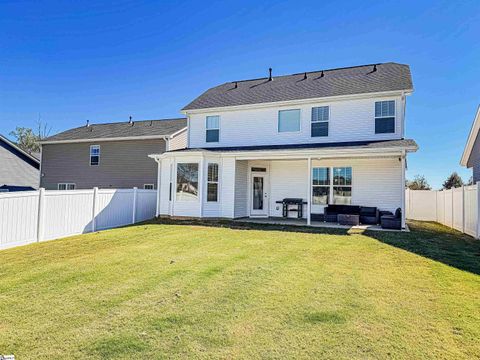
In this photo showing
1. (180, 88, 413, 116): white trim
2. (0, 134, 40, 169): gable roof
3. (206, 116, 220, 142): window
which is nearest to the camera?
(180, 88, 413, 116): white trim

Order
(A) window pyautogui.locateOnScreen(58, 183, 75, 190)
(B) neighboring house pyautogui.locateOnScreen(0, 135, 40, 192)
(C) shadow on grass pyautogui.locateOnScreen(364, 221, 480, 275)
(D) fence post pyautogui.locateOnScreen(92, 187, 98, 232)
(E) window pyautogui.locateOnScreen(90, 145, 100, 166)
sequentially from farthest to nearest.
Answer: (A) window pyautogui.locateOnScreen(58, 183, 75, 190) → (E) window pyautogui.locateOnScreen(90, 145, 100, 166) → (B) neighboring house pyautogui.locateOnScreen(0, 135, 40, 192) → (D) fence post pyautogui.locateOnScreen(92, 187, 98, 232) → (C) shadow on grass pyautogui.locateOnScreen(364, 221, 480, 275)

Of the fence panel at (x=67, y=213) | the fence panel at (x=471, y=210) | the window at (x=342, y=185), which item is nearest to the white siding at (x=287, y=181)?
the window at (x=342, y=185)

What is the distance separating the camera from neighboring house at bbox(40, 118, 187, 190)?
20.2 m

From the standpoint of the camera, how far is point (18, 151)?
23312 mm

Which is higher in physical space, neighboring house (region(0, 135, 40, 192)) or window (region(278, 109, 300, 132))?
window (region(278, 109, 300, 132))

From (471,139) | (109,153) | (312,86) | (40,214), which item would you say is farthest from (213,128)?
(471,139)

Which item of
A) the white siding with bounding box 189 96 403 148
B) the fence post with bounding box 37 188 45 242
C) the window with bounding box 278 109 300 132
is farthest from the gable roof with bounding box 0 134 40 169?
the window with bounding box 278 109 300 132

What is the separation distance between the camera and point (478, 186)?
9812 mm

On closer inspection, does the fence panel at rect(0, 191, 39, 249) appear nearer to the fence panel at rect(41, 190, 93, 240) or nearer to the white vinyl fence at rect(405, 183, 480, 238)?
the fence panel at rect(41, 190, 93, 240)

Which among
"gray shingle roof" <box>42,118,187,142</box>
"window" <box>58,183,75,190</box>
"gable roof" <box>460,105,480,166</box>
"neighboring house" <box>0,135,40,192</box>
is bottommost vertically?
"window" <box>58,183,75,190</box>

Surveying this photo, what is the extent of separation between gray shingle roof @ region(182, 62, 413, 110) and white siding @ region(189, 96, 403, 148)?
1.72 feet

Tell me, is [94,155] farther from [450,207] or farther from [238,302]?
[450,207]

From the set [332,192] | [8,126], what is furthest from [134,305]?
[8,126]

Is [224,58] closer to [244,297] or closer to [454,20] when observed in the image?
[454,20]
